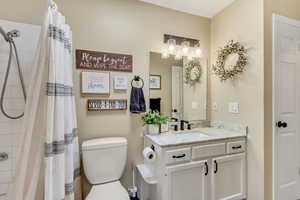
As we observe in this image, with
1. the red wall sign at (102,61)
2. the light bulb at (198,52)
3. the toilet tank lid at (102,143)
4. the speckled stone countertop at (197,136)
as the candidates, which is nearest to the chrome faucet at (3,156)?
the toilet tank lid at (102,143)

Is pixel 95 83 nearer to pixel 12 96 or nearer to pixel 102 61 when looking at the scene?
pixel 102 61

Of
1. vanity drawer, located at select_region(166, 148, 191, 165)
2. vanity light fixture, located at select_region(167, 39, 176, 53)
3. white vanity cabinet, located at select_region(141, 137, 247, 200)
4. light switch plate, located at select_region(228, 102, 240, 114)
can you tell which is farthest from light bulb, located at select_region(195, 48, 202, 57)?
vanity drawer, located at select_region(166, 148, 191, 165)

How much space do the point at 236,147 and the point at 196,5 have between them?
6.21ft

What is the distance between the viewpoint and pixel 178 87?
7.27ft

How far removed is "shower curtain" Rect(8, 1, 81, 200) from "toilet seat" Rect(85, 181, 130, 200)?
0.39 m

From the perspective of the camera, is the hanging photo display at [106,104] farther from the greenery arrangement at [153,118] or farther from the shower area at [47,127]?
the shower area at [47,127]

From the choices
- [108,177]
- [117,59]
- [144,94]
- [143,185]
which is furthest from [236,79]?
[108,177]

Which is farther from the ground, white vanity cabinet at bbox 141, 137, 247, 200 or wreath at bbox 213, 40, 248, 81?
wreath at bbox 213, 40, 248, 81

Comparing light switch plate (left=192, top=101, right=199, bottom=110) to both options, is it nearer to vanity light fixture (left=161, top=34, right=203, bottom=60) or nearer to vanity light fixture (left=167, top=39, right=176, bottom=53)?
vanity light fixture (left=161, top=34, right=203, bottom=60)

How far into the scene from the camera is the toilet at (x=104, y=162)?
1604 mm

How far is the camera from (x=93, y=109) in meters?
1.82

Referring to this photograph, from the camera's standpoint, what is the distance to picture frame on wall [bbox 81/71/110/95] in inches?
70.3

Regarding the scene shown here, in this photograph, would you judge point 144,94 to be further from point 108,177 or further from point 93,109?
point 108,177

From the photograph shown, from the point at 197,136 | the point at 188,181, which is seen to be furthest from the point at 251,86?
the point at 188,181
